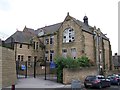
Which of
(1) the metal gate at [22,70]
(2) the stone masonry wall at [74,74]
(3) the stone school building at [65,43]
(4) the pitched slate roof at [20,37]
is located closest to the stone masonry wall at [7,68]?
(2) the stone masonry wall at [74,74]

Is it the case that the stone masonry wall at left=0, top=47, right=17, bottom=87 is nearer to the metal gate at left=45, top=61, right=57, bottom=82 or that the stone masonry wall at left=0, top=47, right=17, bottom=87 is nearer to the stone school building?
the metal gate at left=45, top=61, right=57, bottom=82

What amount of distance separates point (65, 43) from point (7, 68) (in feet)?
73.9

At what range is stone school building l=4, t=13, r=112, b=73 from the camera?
133 feet

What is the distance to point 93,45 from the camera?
42.7m

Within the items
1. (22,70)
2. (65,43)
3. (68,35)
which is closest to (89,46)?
(68,35)

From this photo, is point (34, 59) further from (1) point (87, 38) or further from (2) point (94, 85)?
(2) point (94, 85)

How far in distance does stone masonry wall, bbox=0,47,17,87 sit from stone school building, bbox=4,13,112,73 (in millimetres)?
15794

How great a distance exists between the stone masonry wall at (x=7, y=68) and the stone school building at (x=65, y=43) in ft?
51.8

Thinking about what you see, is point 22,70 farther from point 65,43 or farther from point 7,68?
point 7,68

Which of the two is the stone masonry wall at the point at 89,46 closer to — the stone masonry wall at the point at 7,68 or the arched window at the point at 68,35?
the arched window at the point at 68,35

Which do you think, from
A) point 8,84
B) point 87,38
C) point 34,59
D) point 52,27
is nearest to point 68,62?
point 8,84

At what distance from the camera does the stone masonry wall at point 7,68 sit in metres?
20.5

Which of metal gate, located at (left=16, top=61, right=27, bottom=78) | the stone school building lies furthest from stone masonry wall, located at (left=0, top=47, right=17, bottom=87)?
the stone school building

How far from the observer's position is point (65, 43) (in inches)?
1687
